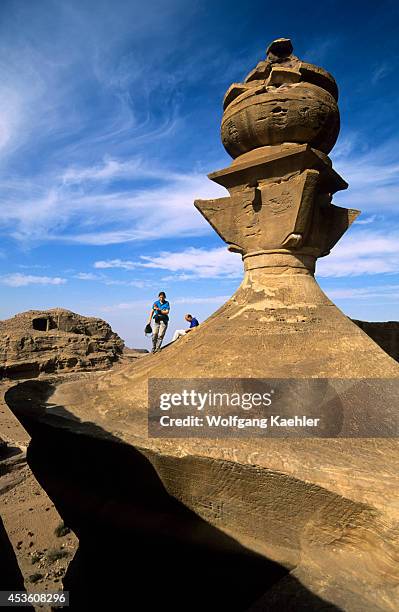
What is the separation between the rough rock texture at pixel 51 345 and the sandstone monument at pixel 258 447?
1056cm

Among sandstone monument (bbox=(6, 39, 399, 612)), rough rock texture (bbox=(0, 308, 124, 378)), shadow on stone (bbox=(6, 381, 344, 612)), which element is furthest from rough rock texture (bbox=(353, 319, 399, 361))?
rough rock texture (bbox=(0, 308, 124, 378))

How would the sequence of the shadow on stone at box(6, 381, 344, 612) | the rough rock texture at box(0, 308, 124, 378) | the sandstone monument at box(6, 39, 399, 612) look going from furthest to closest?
the rough rock texture at box(0, 308, 124, 378) → the shadow on stone at box(6, 381, 344, 612) → the sandstone monument at box(6, 39, 399, 612)

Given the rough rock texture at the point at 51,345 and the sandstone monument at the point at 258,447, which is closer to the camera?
the sandstone monument at the point at 258,447

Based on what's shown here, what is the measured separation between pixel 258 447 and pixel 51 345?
43.9 feet

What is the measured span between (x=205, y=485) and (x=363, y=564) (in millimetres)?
861

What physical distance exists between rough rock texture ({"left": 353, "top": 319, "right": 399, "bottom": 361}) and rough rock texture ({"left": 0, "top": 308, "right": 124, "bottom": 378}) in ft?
36.6

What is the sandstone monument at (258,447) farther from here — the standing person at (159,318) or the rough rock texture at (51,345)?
the rough rock texture at (51,345)

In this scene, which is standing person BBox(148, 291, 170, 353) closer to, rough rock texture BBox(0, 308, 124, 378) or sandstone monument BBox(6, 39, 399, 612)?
Answer: sandstone monument BBox(6, 39, 399, 612)

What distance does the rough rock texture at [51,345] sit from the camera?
13039mm

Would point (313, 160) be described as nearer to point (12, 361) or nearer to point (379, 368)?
point (379, 368)

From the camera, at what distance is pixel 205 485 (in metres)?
2.06

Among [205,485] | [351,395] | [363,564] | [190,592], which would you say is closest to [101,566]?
[190,592]

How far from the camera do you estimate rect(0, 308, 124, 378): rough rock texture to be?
42.8 ft

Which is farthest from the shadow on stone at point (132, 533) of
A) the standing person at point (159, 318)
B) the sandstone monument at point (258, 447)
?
the standing person at point (159, 318)
